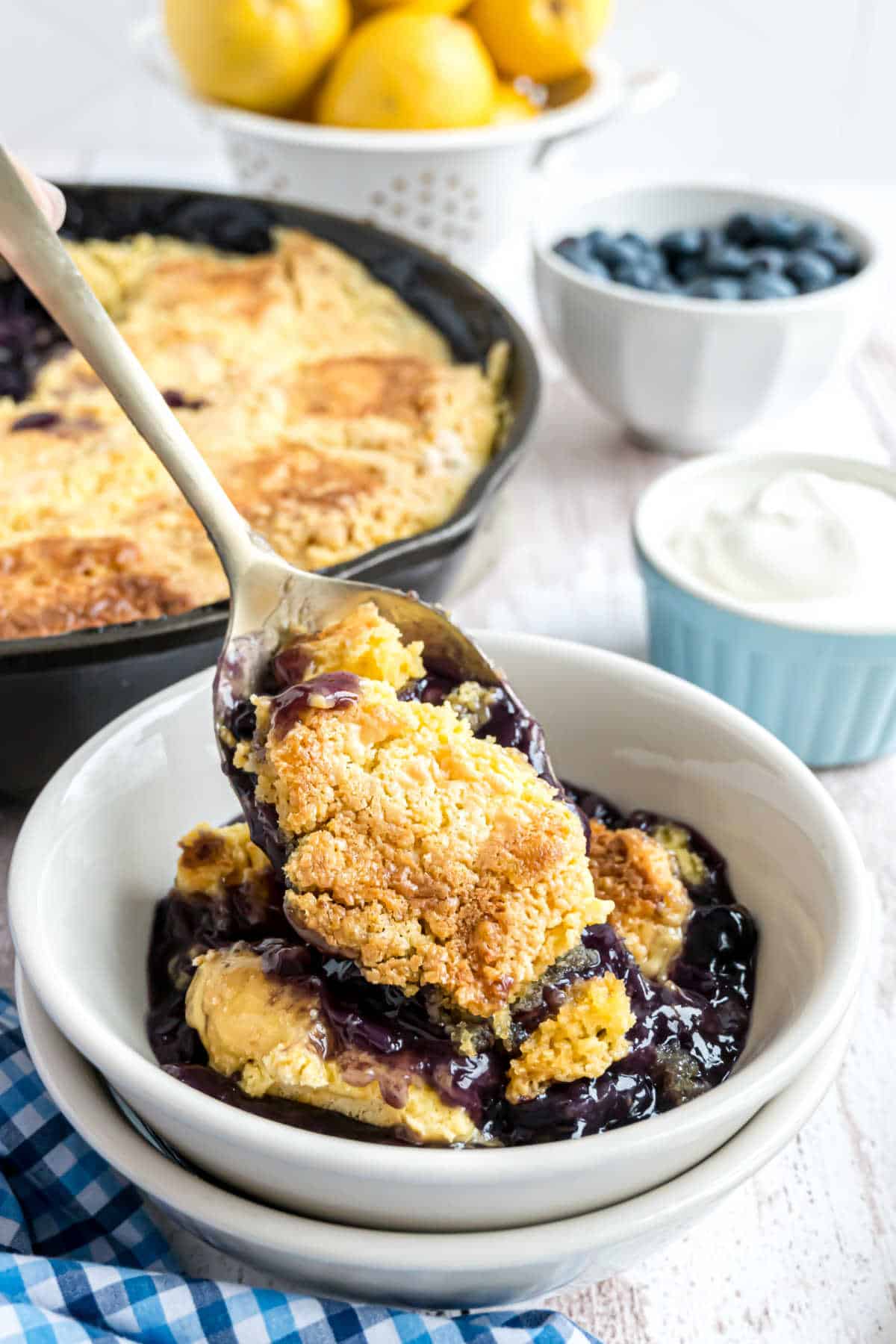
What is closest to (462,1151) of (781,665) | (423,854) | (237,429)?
(423,854)

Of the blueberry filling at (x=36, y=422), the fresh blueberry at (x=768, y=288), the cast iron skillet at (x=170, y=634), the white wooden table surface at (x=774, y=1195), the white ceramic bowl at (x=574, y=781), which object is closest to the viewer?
the white ceramic bowl at (x=574, y=781)

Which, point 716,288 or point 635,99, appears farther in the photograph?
point 635,99

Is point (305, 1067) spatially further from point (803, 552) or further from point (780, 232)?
point (780, 232)

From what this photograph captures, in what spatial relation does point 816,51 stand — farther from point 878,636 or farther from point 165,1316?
point 165,1316

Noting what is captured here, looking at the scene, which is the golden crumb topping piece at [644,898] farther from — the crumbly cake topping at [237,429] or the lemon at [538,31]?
the lemon at [538,31]

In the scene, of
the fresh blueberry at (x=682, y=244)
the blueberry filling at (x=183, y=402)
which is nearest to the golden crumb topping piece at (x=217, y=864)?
the blueberry filling at (x=183, y=402)

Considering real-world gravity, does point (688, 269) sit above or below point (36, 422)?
above

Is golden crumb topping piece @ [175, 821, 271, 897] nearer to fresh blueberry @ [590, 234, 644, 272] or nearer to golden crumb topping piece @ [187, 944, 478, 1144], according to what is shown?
golden crumb topping piece @ [187, 944, 478, 1144]
